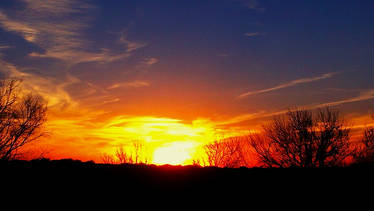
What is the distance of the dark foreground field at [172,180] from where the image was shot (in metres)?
10.7

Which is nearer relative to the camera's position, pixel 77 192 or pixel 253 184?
pixel 77 192

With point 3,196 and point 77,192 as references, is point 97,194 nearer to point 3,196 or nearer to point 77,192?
point 77,192

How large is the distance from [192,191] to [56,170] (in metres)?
5.01

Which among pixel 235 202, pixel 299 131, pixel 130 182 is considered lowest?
pixel 235 202

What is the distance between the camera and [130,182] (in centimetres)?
1158

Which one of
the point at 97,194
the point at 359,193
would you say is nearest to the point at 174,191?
the point at 97,194

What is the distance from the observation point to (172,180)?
475 inches

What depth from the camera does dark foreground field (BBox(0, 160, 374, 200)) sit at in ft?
35.0

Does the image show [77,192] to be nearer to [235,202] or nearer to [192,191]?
[192,191]

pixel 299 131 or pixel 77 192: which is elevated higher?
pixel 299 131

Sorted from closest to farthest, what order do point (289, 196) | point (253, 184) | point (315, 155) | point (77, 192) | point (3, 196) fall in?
point (3, 196)
point (77, 192)
point (289, 196)
point (253, 184)
point (315, 155)

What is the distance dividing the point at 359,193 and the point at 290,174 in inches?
99.8

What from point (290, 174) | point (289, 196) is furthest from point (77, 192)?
point (290, 174)

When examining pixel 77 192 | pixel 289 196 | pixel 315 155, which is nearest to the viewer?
pixel 77 192
